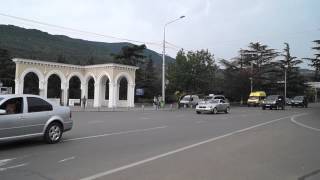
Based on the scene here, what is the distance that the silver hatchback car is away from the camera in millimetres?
12484

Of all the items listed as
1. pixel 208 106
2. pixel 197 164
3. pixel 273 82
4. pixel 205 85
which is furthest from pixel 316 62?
pixel 197 164

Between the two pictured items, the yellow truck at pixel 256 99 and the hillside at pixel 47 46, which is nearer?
the yellow truck at pixel 256 99

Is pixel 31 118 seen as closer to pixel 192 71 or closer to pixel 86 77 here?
pixel 86 77

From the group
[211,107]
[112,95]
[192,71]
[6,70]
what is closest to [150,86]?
[192,71]

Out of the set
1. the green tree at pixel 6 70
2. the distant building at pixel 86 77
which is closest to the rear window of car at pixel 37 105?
the distant building at pixel 86 77

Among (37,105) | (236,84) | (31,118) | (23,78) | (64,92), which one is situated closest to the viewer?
(31,118)

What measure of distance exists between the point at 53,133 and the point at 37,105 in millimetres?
1094

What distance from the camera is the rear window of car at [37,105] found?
43.9ft

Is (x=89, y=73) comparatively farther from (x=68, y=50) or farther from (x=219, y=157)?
(x=68, y=50)

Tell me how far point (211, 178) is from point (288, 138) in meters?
9.21

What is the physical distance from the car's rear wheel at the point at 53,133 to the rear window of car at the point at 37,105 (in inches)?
22.4

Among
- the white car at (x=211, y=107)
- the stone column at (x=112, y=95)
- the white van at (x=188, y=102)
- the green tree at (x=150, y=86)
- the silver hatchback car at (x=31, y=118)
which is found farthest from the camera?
the green tree at (x=150, y=86)

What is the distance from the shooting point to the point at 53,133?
14.2 meters

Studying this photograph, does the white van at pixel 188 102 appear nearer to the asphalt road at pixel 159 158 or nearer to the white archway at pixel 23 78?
the white archway at pixel 23 78
